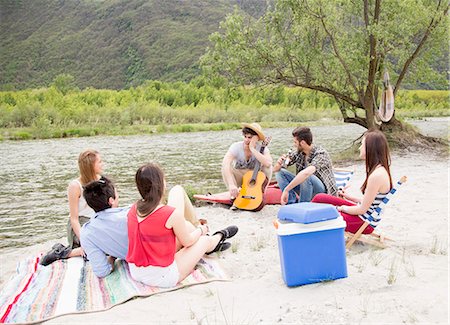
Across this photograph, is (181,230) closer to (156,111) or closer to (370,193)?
(370,193)

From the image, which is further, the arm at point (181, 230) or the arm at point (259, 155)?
the arm at point (259, 155)

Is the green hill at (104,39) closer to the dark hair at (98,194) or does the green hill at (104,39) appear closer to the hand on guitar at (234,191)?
the hand on guitar at (234,191)

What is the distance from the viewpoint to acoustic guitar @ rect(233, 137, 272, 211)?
7.01 meters

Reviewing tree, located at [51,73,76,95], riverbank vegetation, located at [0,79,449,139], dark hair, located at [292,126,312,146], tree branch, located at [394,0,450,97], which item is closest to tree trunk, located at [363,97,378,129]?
tree branch, located at [394,0,450,97]

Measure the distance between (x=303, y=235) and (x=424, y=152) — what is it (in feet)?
32.0

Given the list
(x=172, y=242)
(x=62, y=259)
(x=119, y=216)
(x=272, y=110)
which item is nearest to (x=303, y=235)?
(x=172, y=242)

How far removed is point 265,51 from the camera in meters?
13.2

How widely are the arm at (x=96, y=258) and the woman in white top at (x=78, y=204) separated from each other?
1.54 feet

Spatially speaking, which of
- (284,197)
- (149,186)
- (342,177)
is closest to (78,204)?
(149,186)

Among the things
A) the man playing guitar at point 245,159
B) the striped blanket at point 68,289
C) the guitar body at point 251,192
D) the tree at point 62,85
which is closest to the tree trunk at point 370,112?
the man playing guitar at point 245,159

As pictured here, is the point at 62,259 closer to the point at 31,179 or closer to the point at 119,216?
the point at 119,216

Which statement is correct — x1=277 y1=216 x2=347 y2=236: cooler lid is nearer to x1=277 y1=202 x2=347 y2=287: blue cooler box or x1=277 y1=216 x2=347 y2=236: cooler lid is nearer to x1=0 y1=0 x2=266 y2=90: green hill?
x1=277 y1=202 x2=347 y2=287: blue cooler box

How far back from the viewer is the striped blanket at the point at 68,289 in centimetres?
404

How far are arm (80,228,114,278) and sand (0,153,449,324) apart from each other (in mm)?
726
